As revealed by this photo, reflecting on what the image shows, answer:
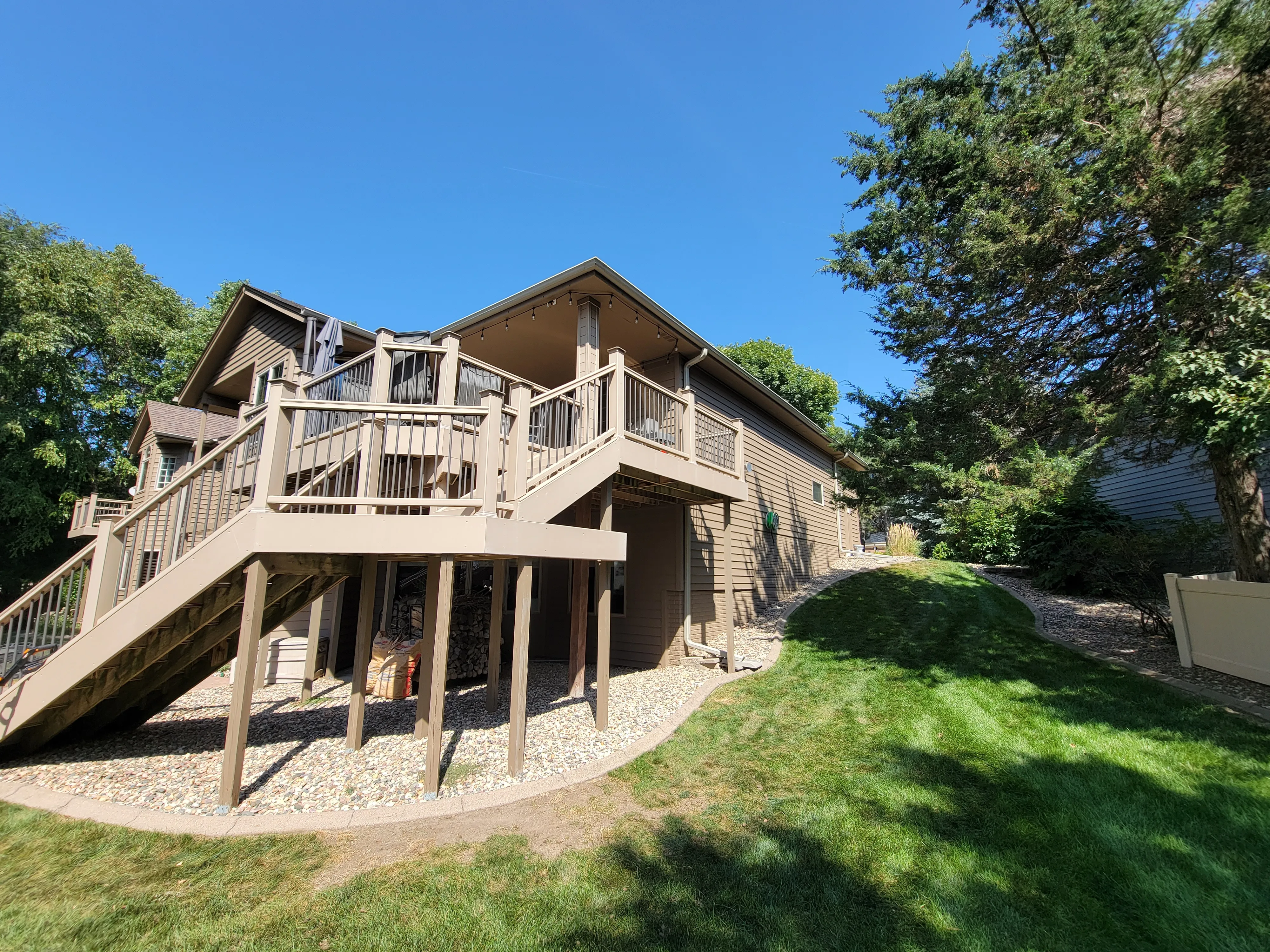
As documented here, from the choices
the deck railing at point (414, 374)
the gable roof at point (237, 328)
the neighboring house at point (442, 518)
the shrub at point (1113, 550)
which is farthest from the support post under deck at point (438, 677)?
the shrub at point (1113, 550)

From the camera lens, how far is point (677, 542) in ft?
29.1

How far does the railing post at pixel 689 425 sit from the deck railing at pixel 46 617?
245 inches

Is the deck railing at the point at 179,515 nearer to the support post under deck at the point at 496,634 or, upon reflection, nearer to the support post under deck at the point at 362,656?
the support post under deck at the point at 362,656

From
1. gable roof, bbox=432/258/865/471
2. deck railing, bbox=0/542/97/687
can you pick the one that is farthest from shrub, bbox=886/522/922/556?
deck railing, bbox=0/542/97/687

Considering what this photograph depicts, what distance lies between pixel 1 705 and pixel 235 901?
12.2 ft

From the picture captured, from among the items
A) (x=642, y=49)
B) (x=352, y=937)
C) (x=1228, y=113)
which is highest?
(x=642, y=49)

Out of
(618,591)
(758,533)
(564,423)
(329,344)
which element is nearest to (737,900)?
(564,423)

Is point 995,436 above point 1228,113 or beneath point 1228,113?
beneath

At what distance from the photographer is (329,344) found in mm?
8414

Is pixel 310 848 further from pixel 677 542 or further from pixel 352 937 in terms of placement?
pixel 677 542

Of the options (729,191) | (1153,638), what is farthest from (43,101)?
(1153,638)

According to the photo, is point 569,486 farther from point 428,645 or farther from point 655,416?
point 655,416

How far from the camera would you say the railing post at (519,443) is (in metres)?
4.76

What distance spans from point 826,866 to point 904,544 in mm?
19747
